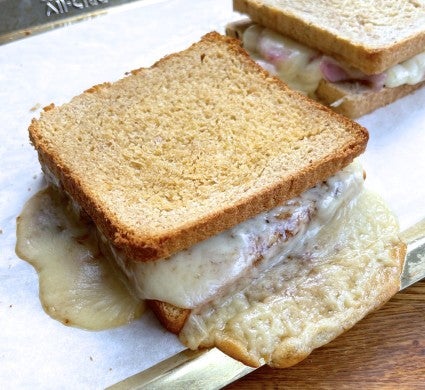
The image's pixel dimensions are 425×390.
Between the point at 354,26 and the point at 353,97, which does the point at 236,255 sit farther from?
the point at 354,26

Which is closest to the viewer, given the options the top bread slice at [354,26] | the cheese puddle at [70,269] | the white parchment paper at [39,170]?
the white parchment paper at [39,170]

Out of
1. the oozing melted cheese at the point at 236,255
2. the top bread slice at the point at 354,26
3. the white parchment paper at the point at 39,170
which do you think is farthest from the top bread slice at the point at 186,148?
the top bread slice at the point at 354,26

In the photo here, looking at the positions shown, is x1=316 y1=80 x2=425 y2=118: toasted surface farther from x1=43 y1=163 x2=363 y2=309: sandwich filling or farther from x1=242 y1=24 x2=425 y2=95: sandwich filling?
x1=43 y1=163 x2=363 y2=309: sandwich filling

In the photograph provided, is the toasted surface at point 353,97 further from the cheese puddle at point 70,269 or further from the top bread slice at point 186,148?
the cheese puddle at point 70,269

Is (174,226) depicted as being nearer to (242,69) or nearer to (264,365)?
(264,365)

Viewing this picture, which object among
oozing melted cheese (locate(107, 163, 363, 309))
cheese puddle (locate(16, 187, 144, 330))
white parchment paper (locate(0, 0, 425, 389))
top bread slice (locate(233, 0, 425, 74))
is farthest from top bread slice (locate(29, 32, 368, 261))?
top bread slice (locate(233, 0, 425, 74))
